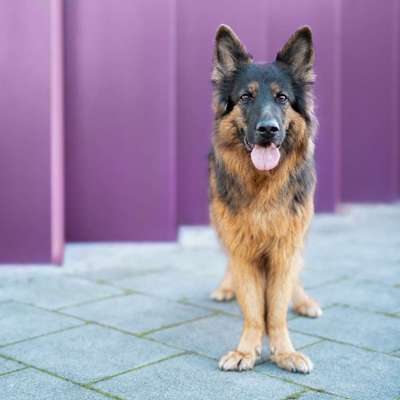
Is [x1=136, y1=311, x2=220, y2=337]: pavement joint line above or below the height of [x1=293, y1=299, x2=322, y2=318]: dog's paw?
below

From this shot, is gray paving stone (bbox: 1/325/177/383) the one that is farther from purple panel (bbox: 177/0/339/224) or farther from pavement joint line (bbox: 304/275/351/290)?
purple panel (bbox: 177/0/339/224)

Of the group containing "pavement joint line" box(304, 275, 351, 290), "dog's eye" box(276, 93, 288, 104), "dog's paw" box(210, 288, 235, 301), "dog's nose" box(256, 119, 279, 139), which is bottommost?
A: "pavement joint line" box(304, 275, 351, 290)

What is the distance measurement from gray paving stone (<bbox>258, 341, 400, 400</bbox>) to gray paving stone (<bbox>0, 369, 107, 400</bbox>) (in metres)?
1.04

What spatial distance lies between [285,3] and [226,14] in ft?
6.09

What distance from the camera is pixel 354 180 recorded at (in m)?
11.2

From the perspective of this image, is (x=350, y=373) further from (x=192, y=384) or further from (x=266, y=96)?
(x=266, y=96)

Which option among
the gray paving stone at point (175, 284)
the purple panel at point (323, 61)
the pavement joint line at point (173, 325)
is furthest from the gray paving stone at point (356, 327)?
the purple panel at point (323, 61)

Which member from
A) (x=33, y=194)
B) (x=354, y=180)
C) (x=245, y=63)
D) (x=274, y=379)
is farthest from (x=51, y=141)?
(x=354, y=180)

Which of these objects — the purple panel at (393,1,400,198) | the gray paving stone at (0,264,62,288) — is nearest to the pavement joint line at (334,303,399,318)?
the gray paving stone at (0,264,62,288)

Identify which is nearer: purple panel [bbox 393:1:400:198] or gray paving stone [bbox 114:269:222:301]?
gray paving stone [bbox 114:269:222:301]

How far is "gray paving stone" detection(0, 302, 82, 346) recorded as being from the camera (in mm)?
4645

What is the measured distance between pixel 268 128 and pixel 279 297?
40.1 inches

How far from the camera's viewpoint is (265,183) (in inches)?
168

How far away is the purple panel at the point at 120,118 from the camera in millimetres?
7348
